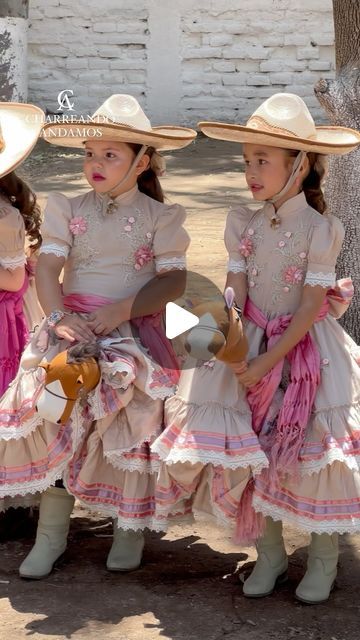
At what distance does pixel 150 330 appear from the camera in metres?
3.49

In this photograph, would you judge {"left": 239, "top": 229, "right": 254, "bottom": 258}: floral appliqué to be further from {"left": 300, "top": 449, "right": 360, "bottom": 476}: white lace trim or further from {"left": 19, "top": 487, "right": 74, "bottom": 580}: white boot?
{"left": 19, "top": 487, "right": 74, "bottom": 580}: white boot

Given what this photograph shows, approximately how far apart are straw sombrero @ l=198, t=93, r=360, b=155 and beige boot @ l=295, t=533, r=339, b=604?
1075mm

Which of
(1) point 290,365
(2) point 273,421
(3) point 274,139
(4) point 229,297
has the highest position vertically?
(3) point 274,139

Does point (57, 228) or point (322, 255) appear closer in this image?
point (322, 255)

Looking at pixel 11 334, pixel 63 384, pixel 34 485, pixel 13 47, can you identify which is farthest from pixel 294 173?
pixel 13 47

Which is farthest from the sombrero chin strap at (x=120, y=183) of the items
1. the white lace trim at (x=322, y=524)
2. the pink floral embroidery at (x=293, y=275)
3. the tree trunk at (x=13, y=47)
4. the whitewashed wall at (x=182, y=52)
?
the whitewashed wall at (x=182, y=52)

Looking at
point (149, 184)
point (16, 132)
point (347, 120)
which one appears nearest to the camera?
point (149, 184)

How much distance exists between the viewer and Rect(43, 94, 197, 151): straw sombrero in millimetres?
3381

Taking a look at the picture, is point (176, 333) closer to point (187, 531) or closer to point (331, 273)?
point (331, 273)

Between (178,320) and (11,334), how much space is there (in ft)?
2.88

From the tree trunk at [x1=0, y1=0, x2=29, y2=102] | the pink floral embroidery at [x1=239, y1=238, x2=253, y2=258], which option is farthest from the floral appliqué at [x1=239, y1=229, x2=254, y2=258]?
the tree trunk at [x1=0, y1=0, x2=29, y2=102]

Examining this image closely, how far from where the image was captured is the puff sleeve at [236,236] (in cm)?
340

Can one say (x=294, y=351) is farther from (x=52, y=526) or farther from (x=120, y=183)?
(x=52, y=526)

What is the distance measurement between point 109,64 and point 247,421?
320 inches
